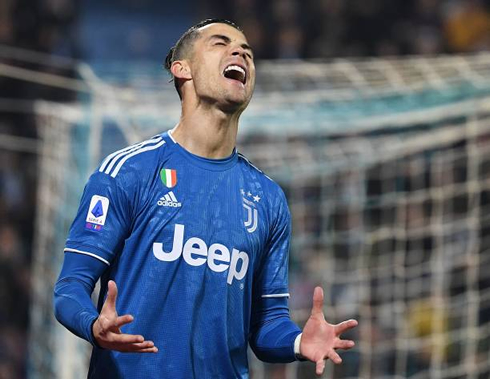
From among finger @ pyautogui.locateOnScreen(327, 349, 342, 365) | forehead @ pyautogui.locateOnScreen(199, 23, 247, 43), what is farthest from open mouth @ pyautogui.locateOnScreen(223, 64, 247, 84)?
finger @ pyautogui.locateOnScreen(327, 349, 342, 365)

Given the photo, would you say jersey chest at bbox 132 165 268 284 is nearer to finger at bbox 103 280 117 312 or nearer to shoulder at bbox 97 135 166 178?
shoulder at bbox 97 135 166 178

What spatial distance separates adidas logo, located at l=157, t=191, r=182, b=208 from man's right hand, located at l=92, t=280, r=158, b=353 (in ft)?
1.37

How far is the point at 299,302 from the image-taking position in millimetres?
7852

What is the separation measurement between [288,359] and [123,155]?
28.7 inches

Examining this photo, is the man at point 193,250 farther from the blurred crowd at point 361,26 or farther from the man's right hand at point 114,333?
the blurred crowd at point 361,26

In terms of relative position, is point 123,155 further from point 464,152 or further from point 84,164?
point 464,152

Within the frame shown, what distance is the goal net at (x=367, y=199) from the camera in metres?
6.62

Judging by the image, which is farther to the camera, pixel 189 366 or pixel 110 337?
pixel 189 366

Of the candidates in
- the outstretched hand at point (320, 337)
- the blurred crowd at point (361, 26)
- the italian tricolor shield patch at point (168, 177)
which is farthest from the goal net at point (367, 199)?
the outstretched hand at point (320, 337)

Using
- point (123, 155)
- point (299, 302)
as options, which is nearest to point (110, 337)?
point (123, 155)

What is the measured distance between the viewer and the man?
2.96m

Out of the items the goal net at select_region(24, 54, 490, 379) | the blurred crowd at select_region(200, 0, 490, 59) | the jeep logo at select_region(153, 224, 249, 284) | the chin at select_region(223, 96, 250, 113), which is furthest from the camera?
the blurred crowd at select_region(200, 0, 490, 59)

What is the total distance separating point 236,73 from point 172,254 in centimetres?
58

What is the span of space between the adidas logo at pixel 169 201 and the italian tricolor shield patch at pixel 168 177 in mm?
31
